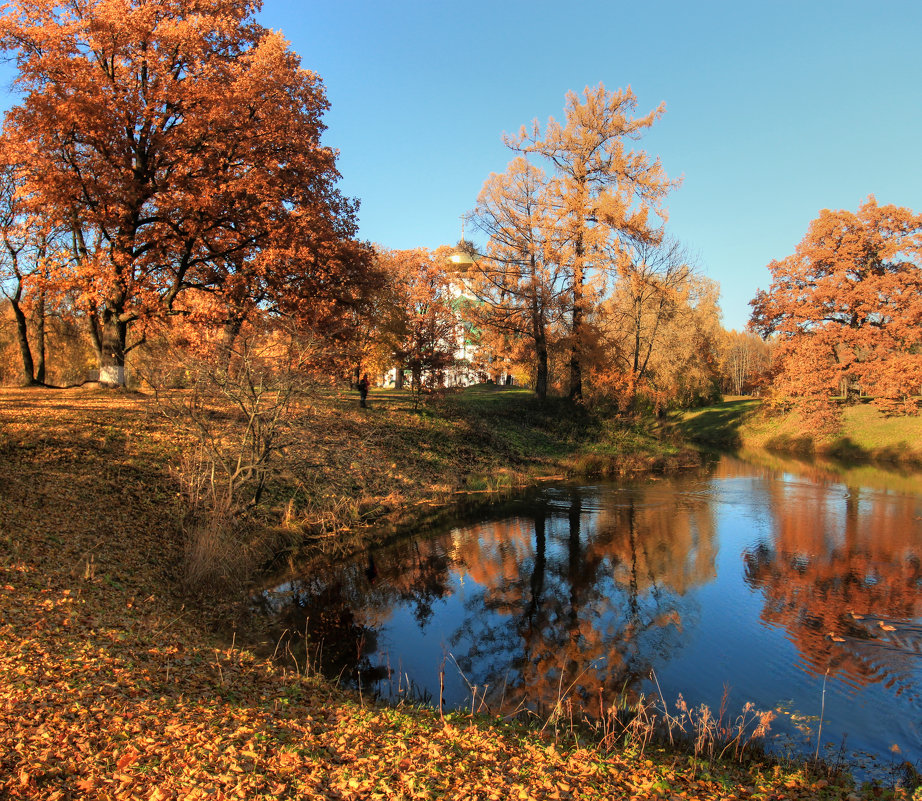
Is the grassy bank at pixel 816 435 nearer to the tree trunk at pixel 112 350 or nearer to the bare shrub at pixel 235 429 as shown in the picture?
the bare shrub at pixel 235 429

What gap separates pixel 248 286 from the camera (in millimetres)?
19359

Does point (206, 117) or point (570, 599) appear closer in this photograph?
point (570, 599)

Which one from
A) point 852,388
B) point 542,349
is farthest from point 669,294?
point 852,388

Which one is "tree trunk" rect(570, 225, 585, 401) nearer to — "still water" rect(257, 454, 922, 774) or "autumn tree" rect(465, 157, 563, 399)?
"autumn tree" rect(465, 157, 563, 399)

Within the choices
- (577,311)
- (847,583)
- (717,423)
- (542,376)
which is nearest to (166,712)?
(847,583)

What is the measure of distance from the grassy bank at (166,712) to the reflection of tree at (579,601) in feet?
5.96

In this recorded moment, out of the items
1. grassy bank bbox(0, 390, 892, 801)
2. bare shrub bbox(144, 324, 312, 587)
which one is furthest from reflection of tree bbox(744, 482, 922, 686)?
bare shrub bbox(144, 324, 312, 587)

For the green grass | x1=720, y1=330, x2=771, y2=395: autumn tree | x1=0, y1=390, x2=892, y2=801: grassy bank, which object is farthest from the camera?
x1=720, y1=330, x2=771, y2=395: autumn tree

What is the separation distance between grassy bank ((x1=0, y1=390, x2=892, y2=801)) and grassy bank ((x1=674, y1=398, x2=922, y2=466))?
31868 mm

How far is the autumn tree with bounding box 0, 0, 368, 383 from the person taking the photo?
17.0 metres

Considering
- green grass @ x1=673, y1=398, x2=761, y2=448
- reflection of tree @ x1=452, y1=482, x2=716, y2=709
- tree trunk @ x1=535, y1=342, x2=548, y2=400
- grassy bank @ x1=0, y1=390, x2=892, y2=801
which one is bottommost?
reflection of tree @ x1=452, y1=482, x2=716, y2=709

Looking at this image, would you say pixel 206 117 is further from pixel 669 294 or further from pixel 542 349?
pixel 669 294

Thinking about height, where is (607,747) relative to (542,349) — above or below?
below

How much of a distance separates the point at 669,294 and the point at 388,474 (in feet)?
67.3
